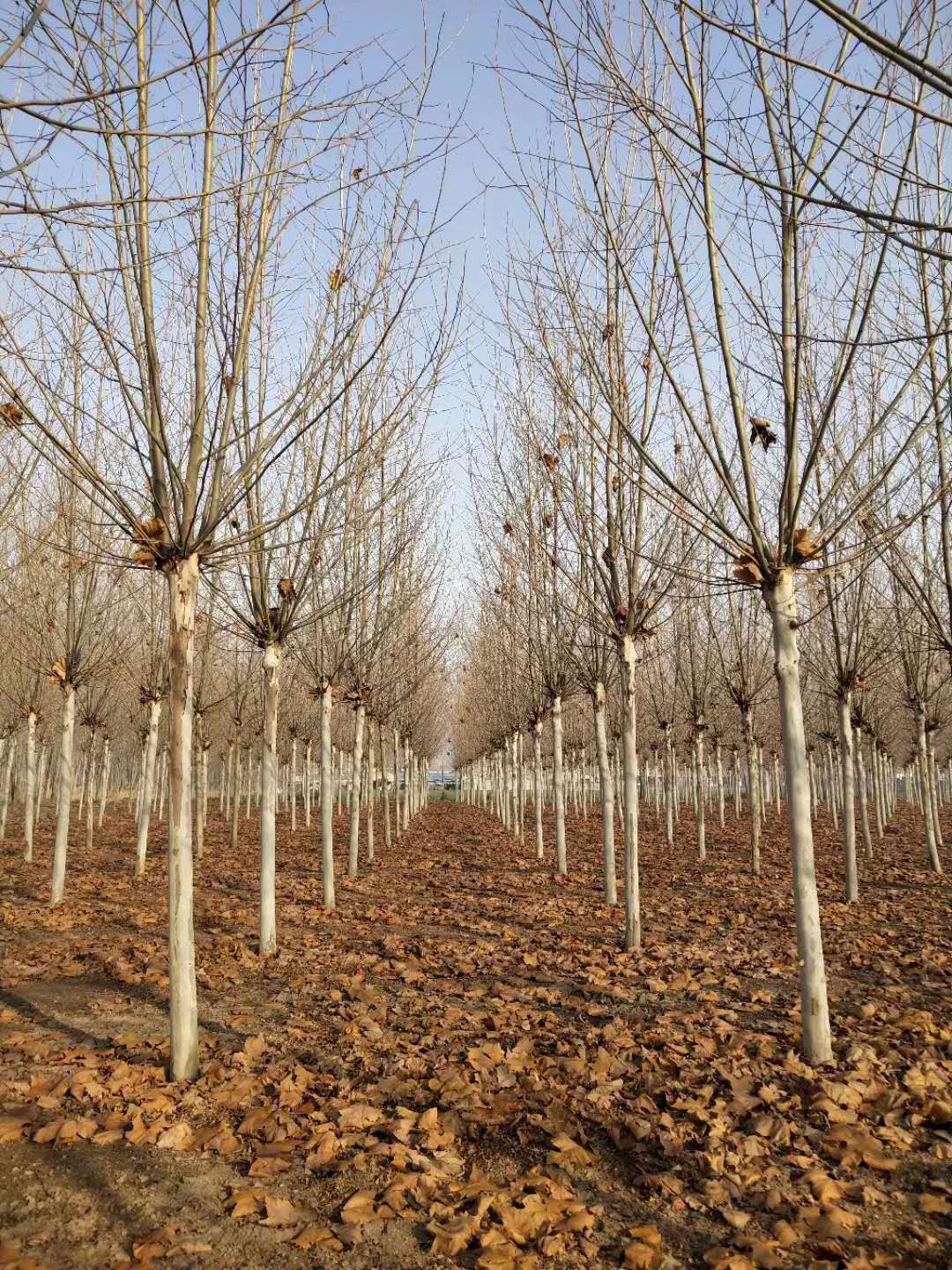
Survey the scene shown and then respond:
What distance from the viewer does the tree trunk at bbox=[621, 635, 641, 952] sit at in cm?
638

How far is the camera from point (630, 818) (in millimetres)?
6531

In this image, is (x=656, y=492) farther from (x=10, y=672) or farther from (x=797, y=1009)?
(x=10, y=672)

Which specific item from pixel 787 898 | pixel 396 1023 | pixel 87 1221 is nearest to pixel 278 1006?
pixel 396 1023

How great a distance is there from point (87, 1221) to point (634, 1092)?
2.33 meters

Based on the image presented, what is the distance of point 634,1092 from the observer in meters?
3.64

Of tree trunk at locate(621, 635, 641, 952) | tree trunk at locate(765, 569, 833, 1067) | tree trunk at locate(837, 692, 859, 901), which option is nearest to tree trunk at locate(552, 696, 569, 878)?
tree trunk at locate(837, 692, 859, 901)

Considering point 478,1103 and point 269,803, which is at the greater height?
point 269,803

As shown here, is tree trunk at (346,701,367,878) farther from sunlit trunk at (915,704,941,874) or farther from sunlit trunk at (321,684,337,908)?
sunlit trunk at (915,704,941,874)

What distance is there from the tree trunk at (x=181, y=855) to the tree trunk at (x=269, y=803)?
2485mm

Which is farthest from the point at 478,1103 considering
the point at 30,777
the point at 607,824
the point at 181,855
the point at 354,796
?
the point at 30,777

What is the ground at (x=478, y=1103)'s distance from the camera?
2619 mm

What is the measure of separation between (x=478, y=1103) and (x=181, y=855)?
1911mm

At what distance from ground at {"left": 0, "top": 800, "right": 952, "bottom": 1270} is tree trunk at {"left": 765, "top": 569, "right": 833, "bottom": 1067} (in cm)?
20

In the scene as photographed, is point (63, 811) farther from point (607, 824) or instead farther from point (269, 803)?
point (607, 824)
